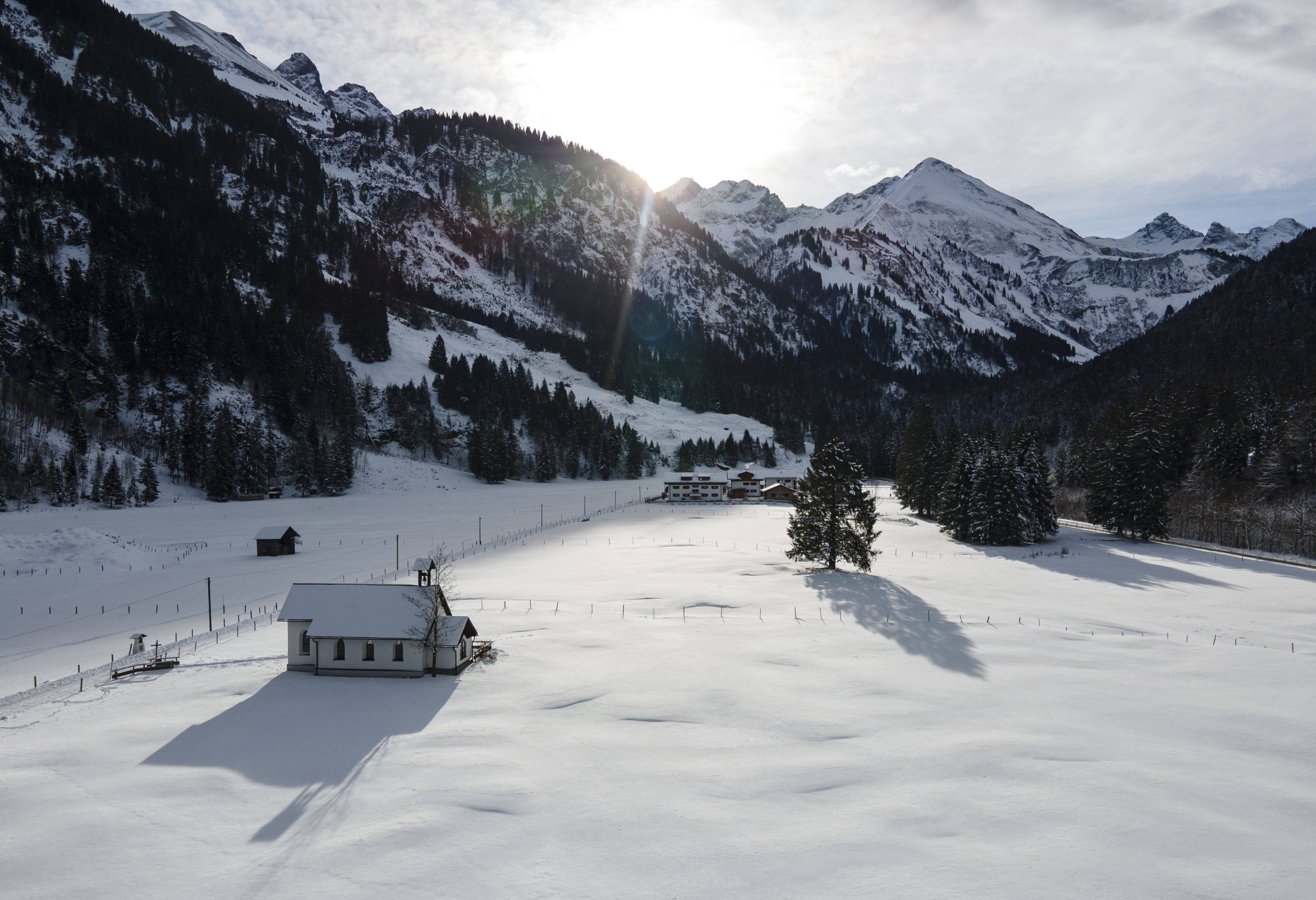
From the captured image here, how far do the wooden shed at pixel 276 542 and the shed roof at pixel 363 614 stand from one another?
32.5m

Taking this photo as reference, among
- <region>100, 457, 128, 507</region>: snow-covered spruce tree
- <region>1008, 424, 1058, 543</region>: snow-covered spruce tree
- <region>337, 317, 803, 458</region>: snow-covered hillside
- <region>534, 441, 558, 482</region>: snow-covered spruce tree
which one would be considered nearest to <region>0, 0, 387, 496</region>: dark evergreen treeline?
<region>337, 317, 803, 458</region>: snow-covered hillside

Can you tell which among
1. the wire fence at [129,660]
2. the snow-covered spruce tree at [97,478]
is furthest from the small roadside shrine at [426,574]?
the snow-covered spruce tree at [97,478]

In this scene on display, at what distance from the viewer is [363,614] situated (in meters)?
29.1

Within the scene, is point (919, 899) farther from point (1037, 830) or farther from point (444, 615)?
point (444, 615)

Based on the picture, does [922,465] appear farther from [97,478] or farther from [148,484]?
[97,478]

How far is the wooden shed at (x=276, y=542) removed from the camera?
186 feet

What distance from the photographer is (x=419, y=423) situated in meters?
132

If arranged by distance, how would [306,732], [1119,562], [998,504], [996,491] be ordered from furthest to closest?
[996,491] → [998,504] → [1119,562] → [306,732]

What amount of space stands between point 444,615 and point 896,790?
21.7 metres

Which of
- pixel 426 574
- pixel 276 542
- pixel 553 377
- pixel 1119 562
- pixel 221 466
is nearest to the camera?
pixel 426 574

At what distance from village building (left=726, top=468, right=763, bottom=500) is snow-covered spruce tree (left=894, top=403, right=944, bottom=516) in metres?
33.1

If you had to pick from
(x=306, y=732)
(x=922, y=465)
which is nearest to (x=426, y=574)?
(x=306, y=732)

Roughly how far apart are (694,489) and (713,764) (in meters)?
94.2

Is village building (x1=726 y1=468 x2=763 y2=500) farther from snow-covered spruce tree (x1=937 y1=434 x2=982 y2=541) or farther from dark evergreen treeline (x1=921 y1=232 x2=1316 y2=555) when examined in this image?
dark evergreen treeline (x1=921 y1=232 x2=1316 y2=555)
